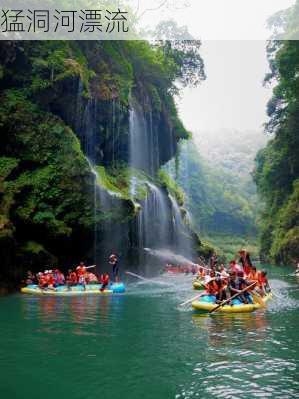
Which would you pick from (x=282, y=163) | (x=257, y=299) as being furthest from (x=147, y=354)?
(x=282, y=163)

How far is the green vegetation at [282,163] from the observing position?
1422 inches

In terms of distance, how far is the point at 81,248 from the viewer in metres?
25.1

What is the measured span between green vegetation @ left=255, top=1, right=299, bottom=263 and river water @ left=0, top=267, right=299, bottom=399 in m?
25.0

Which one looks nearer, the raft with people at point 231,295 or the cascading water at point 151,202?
the raft with people at point 231,295

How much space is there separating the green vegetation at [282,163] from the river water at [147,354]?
82.0 ft

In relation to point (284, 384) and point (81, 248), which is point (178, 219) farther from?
point (284, 384)

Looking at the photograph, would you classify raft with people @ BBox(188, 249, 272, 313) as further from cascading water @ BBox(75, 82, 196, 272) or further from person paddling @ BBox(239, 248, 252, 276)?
cascading water @ BBox(75, 82, 196, 272)

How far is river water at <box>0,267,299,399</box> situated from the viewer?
699 cm

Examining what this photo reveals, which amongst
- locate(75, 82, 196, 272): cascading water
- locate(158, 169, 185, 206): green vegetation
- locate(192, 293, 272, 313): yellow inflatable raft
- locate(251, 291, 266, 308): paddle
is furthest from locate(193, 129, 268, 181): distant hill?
locate(192, 293, 272, 313): yellow inflatable raft

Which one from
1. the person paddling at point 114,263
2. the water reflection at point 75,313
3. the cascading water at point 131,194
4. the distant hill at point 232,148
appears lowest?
the water reflection at point 75,313

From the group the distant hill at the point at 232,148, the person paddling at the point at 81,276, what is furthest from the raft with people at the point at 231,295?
the distant hill at the point at 232,148

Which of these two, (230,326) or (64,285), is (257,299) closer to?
(230,326)

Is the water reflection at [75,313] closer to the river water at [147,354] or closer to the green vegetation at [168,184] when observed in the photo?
the river water at [147,354]

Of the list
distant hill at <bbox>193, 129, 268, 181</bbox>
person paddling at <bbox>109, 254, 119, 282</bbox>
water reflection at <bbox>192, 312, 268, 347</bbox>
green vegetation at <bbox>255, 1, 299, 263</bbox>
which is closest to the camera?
water reflection at <bbox>192, 312, 268, 347</bbox>
